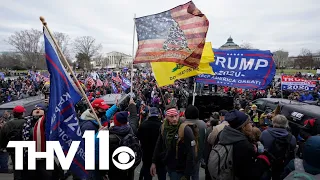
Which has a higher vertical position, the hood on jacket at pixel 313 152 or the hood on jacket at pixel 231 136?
the hood on jacket at pixel 313 152

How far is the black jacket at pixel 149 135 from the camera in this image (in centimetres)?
432

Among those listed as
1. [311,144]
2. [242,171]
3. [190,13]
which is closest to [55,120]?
[242,171]

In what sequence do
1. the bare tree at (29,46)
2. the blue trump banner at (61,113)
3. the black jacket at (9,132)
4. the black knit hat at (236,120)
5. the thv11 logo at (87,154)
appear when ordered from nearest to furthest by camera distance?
the black knit hat at (236,120)
the blue trump banner at (61,113)
the thv11 logo at (87,154)
the black jacket at (9,132)
the bare tree at (29,46)

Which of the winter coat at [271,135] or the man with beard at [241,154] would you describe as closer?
the man with beard at [241,154]

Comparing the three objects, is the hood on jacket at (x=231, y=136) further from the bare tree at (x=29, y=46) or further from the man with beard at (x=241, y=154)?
the bare tree at (x=29, y=46)

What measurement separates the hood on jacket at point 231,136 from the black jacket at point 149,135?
63.7 inches

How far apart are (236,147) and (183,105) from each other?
42.8 feet

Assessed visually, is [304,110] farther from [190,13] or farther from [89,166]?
[89,166]

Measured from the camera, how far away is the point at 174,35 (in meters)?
5.47

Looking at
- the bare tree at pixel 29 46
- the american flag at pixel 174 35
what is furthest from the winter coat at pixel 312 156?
the bare tree at pixel 29 46

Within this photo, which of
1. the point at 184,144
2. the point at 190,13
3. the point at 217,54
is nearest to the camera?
the point at 184,144

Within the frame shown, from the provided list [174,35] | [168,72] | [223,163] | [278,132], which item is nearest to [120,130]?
[223,163]

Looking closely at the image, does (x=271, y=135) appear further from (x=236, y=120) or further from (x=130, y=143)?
(x=130, y=143)

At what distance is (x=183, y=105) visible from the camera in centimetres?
1580
